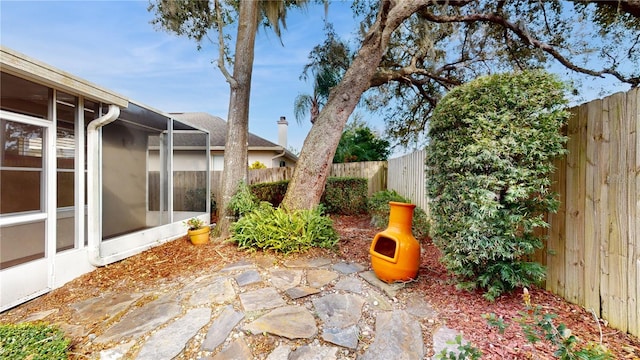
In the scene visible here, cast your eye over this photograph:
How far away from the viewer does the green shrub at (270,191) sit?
20.7 feet

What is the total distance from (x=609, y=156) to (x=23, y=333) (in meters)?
4.42

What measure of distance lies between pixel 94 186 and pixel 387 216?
487 cm

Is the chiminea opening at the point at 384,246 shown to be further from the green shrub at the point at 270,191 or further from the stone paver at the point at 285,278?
the green shrub at the point at 270,191

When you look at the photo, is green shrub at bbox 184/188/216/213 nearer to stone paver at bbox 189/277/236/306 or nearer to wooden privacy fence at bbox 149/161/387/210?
wooden privacy fence at bbox 149/161/387/210

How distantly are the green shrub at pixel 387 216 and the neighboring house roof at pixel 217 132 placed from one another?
590 centimetres

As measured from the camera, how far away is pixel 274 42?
6.18m

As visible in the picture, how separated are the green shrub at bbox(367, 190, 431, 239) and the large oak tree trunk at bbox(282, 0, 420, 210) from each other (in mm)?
1683

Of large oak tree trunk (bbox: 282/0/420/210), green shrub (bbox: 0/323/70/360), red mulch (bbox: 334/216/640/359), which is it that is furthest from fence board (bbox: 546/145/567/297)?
green shrub (bbox: 0/323/70/360)

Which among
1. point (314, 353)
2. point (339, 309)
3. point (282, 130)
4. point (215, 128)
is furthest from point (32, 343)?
point (282, 130)

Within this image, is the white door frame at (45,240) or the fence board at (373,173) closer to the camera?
the white door frame at (45,240)

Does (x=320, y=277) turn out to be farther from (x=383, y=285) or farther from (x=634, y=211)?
(x=634, y=211)

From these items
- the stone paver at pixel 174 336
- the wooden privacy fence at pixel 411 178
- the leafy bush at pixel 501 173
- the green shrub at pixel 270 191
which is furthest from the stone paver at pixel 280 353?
the green shrub at pixel 270 191

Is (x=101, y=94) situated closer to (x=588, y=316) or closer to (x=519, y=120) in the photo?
(x=519, y=120)

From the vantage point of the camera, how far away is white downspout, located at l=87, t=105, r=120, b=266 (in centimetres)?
324
